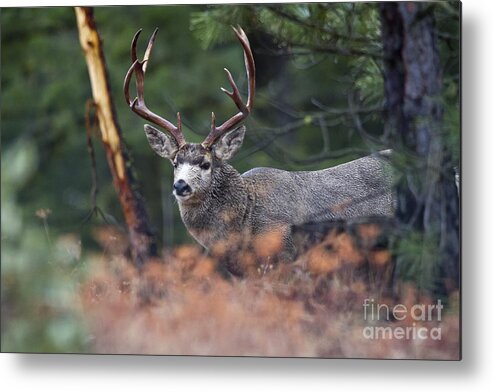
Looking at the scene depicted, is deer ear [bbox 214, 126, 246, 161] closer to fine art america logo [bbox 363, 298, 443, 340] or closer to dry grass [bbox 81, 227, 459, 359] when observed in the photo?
dry grass [bbox 81, 227, 459, 359]

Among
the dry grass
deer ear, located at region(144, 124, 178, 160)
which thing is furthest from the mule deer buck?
the dry grass

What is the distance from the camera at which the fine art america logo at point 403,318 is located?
4.53 metres

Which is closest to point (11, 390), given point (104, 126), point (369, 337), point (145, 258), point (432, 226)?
point (145, 258)

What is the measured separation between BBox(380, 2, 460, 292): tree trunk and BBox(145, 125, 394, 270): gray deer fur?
16 cm

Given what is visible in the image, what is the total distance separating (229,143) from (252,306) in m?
0.66

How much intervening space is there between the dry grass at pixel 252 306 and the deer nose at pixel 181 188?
0.22m

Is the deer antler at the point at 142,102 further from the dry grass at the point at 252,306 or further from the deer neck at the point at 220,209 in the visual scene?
the dry grass at the point at 252,306

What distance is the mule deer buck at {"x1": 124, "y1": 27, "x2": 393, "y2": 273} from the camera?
15.5 ft

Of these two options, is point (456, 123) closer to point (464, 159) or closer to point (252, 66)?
point (464, 159)

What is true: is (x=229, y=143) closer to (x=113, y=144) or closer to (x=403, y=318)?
(x=113, y=144)

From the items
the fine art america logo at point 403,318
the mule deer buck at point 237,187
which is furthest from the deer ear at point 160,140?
the fine art america logo at point 403,318

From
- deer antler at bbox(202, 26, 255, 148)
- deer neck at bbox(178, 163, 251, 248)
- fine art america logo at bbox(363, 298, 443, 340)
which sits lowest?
fine art america logo at bbox(363, 298, 443, 340)

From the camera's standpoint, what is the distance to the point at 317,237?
473 centimetres

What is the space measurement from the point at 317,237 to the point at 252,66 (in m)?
0.73
